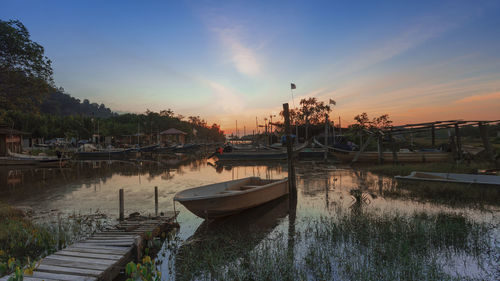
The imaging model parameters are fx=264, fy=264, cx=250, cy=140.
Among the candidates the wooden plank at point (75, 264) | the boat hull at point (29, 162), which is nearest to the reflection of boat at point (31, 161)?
the boat hull at point (29, 162)

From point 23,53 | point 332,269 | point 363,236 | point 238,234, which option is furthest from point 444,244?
point 23,53

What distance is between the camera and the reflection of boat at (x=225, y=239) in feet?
16.1

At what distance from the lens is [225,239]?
6.23 meters

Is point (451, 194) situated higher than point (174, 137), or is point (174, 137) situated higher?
point (174, 137)

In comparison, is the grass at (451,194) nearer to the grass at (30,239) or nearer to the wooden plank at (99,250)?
the wooden plank at (99,250)

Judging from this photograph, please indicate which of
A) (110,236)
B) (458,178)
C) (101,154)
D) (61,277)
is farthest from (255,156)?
(61,277)

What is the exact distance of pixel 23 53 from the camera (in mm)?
10578

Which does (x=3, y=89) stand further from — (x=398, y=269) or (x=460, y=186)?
(x=460, y=186)

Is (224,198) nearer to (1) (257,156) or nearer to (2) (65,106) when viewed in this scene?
(1) (257,156)

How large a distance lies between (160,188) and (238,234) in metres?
7.88

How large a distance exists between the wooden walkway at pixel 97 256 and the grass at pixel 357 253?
955mm

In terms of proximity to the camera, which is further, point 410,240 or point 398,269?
point 410,240

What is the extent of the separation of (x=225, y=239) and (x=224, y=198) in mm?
1329

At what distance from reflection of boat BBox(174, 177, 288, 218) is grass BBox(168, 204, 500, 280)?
43.7 inches
